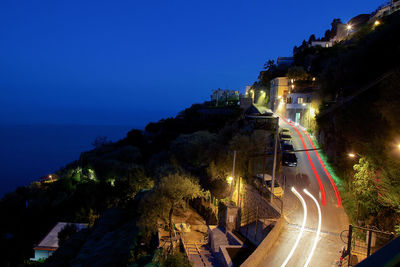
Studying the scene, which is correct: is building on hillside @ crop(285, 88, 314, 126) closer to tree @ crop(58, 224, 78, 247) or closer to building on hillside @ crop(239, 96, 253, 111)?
building on hillside @ crop(239, 96, 253, 111)

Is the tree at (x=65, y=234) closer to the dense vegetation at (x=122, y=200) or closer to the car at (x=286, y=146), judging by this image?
the dense vegetation at (x=122, y=200)

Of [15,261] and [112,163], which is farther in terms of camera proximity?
[112,163]

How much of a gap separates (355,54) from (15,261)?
38557mm

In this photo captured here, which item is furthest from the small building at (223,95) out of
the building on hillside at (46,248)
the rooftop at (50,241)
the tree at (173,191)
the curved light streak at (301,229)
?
the curved light streak at (301,229)

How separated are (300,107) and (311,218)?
997 inches

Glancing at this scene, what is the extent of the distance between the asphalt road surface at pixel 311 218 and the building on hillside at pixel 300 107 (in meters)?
11.3

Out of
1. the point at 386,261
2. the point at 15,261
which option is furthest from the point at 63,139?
the point at 386,261

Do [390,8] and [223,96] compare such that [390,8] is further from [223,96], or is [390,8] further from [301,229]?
[301,229]

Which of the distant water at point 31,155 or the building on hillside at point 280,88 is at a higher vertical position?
the building on hillside at point 280,88

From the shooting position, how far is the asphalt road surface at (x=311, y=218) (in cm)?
1155

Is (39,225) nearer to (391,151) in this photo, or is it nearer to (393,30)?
(391,151)

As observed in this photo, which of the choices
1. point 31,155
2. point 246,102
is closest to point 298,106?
point 246,102

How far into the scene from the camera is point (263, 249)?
37.5 ft

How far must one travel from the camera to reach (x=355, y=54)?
24672 millimetres
